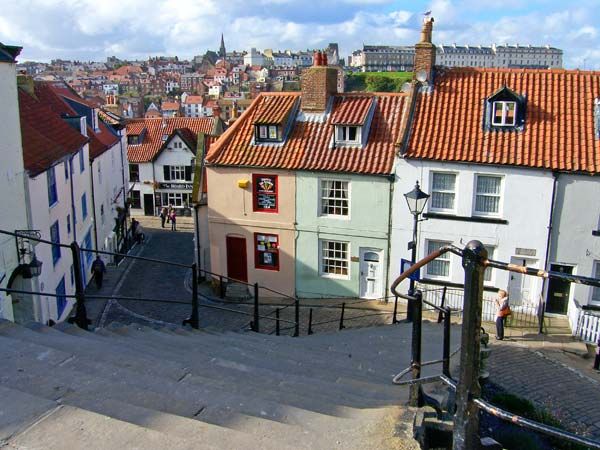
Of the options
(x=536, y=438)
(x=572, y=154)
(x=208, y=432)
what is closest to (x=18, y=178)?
(x=208, y=432)

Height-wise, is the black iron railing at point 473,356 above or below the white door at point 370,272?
above

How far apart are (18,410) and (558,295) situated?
17502 mm

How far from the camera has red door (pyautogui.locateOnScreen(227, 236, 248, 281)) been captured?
2211 centimetres

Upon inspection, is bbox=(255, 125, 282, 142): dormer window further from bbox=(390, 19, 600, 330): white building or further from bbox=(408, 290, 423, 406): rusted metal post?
bbox=(408, 290, 423, 406): rusted metal post

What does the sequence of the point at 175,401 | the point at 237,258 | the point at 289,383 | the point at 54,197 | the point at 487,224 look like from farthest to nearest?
the point at 237,258
the point at 54,197
the point at 487,224
the point at 289,383
the point at 175,401

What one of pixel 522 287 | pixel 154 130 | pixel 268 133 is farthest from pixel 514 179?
pixel 154 130

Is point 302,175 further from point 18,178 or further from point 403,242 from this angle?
point 18,178

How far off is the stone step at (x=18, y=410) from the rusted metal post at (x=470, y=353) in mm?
2891

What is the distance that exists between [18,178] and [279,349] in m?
8.61

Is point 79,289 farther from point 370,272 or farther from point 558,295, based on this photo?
point 558,295

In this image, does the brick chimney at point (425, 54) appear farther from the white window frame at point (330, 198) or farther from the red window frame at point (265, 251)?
the red window frame at point (265, 251)

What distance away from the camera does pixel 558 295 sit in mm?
18234

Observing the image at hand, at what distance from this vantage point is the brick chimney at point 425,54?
2061cm

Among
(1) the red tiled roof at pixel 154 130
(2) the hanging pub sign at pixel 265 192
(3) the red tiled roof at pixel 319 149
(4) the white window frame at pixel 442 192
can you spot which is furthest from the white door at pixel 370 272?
(1) the red tiled roof at pixel 154 130
